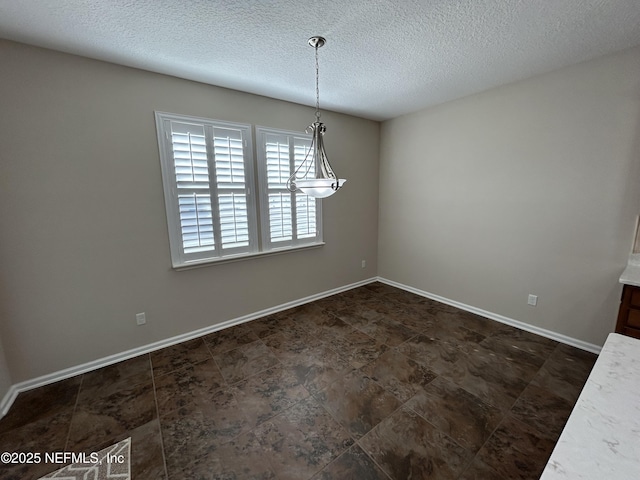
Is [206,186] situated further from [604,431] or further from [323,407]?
[604,431]

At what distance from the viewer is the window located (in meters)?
2.67

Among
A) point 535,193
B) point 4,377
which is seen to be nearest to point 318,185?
point 535,193

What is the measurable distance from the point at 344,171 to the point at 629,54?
2.87 meters

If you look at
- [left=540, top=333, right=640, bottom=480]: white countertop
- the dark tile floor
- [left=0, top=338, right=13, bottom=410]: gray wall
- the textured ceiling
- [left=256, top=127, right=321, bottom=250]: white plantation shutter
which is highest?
the textured ceiling

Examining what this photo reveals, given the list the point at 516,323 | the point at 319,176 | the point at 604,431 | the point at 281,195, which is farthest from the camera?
the point at 281,195

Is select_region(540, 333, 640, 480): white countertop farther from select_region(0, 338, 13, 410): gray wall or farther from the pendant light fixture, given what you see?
select_region(0, 338, 13, 410): gray wall

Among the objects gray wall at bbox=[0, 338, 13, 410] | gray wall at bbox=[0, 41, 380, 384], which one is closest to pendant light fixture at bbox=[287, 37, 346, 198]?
gray wall at bbox=[0, 41, 380, 384]

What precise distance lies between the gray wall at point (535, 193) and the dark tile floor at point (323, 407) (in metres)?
0.59

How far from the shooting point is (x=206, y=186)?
2824mm

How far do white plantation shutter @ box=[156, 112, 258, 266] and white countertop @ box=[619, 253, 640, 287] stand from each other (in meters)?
3.27

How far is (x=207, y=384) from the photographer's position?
2236mm

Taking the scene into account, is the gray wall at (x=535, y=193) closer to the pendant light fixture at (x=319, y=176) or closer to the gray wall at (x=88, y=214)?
the pendant light fixture at (x=319, y=176)

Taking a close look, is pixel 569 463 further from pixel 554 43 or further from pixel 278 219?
pixel 278 219

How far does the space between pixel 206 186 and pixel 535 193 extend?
11.4 feet
